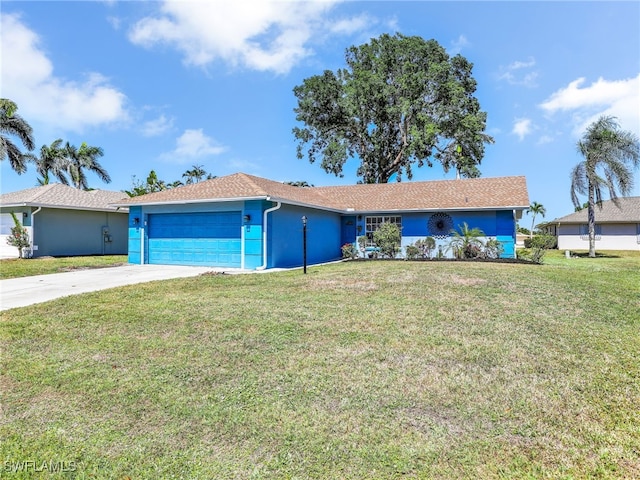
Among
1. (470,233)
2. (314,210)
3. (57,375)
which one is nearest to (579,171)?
(470,233)

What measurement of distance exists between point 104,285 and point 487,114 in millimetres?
29818

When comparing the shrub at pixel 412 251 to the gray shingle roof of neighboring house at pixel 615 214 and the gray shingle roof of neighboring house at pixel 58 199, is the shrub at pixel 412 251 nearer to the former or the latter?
the gray shingle roof of neighboring house at pixel 58 199

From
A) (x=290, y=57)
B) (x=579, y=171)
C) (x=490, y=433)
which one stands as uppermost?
(x=290, y=57)

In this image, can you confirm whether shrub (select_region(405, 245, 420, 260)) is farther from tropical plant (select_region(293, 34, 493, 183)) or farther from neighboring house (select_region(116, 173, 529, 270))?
tropical plant (select_region(293, 34, 493, 183))

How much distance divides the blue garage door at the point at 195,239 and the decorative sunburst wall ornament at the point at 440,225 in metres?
9.26

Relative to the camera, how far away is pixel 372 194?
20141 millimetres

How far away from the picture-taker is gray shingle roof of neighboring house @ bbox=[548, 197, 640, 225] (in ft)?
91.5

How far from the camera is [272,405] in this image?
10.8 ft

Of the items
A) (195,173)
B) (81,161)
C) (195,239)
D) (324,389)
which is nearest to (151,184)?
(81,161)

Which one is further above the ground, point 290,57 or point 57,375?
point 290,57

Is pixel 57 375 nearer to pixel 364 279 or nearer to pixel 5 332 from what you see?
pixel 5 332

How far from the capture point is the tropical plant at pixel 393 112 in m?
27.8

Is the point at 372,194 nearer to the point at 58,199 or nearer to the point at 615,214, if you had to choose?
the point at 58,199

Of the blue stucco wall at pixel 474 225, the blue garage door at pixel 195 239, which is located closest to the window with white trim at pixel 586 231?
the blue stucco wall at pixel 474 225
